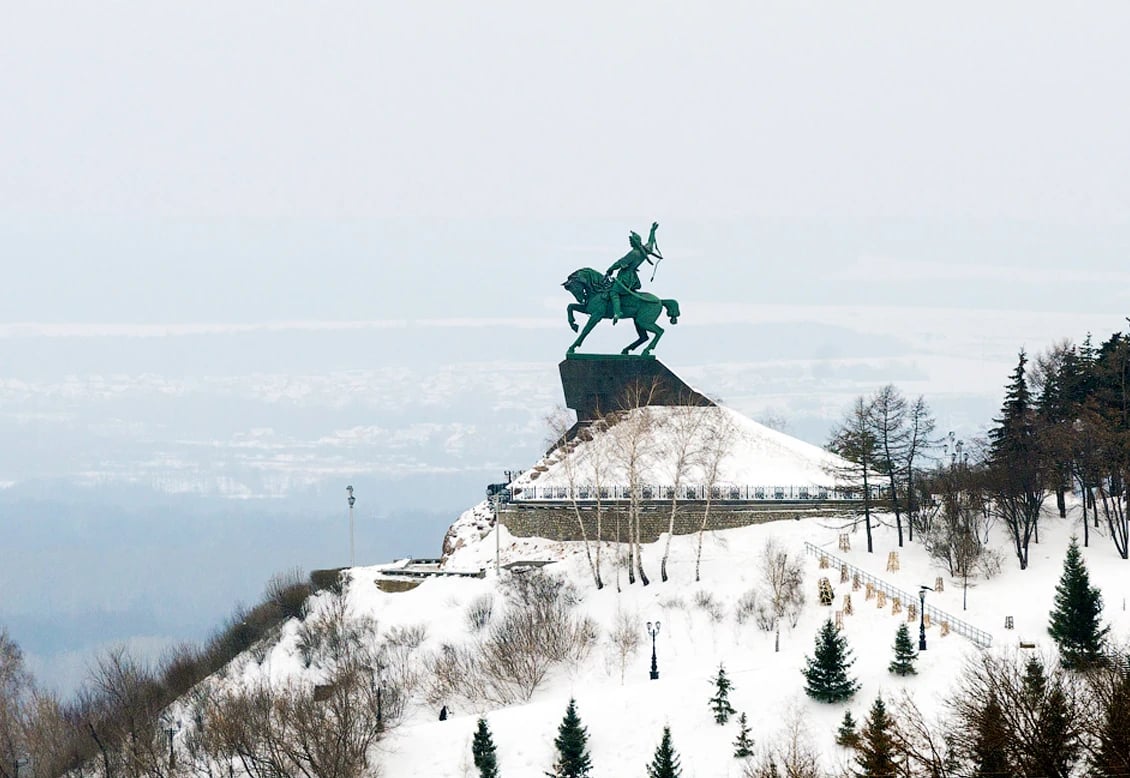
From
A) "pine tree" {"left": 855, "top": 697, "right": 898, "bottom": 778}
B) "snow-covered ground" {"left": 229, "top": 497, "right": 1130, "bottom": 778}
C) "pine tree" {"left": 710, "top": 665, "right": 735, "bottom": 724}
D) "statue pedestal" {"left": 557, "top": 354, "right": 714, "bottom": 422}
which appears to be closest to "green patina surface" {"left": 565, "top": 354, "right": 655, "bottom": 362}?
"statue pedestal" {"left": 557, "top": 354, "right": 714, "bottom": 422}

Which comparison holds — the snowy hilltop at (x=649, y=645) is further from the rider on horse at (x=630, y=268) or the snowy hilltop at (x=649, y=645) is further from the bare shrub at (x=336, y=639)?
the rider on horse at (x=630, y=268)

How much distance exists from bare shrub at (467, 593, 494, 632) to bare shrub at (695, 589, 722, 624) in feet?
25.8

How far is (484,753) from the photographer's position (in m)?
41.0

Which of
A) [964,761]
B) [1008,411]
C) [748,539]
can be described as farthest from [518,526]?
[964,761]

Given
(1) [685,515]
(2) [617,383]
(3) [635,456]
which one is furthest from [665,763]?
(2) [617,383]

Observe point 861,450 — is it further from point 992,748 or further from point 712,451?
point 992,748

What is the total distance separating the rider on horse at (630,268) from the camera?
221 feet

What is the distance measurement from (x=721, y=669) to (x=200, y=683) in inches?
894

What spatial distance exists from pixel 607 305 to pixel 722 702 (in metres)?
30.4

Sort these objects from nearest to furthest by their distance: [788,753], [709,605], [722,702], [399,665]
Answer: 1. [788,753]
2. [722,702]
3. [399,665]
4. [709,605]

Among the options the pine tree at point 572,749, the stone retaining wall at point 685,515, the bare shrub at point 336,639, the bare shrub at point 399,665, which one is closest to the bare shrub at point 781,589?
the stone retaining wall at point 685,515

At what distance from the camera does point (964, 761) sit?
105 ft

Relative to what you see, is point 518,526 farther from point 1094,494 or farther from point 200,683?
point 1094,494

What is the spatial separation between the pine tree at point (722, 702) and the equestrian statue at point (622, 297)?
29.0 metres
